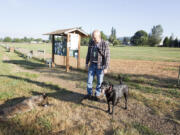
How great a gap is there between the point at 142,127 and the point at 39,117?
2405 millimetres

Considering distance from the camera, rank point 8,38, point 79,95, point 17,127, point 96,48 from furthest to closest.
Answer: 1. point 8,38
2. point 79,95
3. point 96,48
4. point 17,127

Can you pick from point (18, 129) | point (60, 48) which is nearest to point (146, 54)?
point (60, 48)

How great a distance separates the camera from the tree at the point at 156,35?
80562 mm

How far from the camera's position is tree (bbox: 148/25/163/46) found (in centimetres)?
8056

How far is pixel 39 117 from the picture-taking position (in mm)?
3158

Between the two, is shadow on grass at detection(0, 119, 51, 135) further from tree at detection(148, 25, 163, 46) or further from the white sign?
tree at detection(148, 25, 163, 46)

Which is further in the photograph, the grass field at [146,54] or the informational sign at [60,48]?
the grass field at [146,54]

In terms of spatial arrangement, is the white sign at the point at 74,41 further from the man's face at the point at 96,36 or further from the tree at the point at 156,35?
the tree at the point at 156,35

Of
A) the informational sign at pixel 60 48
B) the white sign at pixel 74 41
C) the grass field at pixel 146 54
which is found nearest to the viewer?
the white sign at pixel 74 41

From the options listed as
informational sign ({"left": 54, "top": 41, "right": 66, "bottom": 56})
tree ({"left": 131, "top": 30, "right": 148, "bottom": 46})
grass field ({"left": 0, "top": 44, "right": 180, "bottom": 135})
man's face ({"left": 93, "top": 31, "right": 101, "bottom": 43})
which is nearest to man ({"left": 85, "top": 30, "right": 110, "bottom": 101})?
man's face ({"left": 93, "top": 31, "right": 101, "bottom": 43})

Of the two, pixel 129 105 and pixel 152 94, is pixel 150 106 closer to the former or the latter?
pixel 129 105

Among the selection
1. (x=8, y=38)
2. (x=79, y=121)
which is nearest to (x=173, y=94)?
(x=79, y=121)

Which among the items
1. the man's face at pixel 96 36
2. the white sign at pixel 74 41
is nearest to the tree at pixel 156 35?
the white sign at pixel 74 41

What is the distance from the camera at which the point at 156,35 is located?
3285 inches
